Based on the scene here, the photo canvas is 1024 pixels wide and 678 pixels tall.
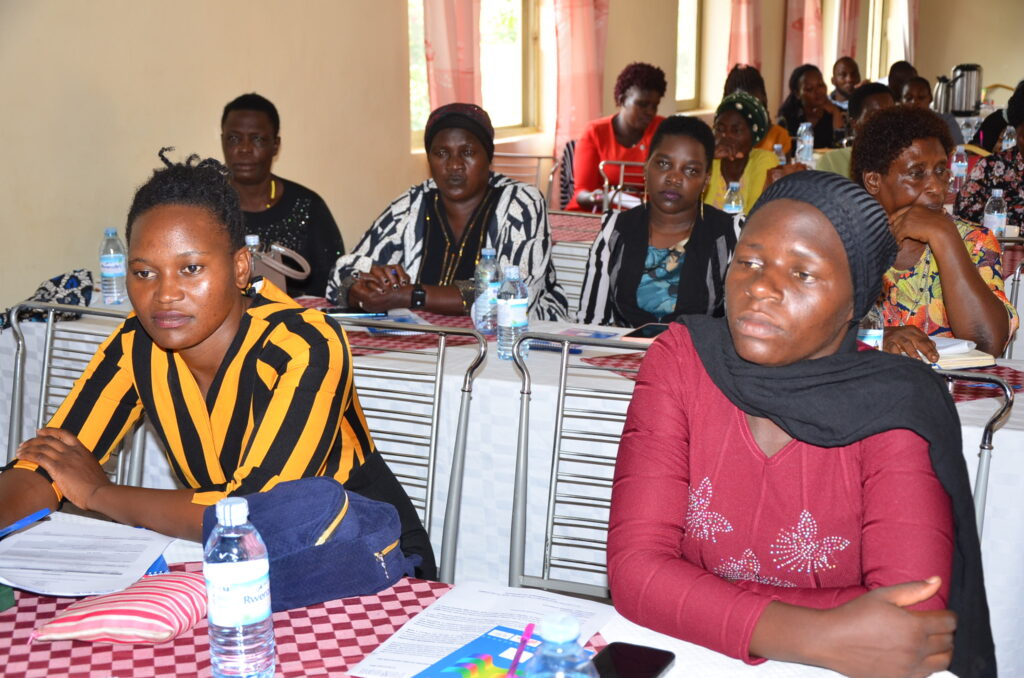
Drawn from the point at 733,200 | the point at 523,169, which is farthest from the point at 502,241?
the point at 523,169

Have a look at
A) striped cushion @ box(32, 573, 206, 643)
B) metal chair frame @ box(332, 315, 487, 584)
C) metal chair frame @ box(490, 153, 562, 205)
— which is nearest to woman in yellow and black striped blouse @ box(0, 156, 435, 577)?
striped cushion @ box(32, 573, 206, 643)

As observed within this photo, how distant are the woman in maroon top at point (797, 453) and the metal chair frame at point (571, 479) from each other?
2.24 feet

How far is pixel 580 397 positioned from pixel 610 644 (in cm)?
138

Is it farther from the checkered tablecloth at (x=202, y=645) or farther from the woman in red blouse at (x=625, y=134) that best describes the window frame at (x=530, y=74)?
the checkered tablecloth at (x=202, y=645)

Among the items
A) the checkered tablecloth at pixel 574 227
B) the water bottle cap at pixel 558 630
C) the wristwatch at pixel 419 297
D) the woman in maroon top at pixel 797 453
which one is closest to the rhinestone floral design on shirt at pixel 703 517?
the woman in maroon top at pixel 797 453

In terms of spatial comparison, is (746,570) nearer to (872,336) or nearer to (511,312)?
(872,336)

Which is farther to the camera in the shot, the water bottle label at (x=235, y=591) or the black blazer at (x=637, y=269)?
the black blazer at (x=637, y=269)

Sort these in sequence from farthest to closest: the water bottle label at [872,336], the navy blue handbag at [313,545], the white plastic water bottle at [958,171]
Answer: the white plastic water bottle at [958,171], the water bottle label at [872,336], the navy blue handbag at [313,545]

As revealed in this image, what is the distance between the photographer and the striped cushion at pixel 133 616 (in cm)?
147

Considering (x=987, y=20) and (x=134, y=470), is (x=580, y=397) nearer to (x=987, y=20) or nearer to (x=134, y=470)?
(x=134, y=470)

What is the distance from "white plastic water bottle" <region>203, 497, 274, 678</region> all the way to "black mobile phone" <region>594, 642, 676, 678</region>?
1.43 feet

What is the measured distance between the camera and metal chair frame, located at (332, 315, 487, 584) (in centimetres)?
263

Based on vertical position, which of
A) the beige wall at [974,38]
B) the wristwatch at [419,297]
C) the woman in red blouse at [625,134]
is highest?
the beige wall at [974,38]

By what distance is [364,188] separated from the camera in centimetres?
643
